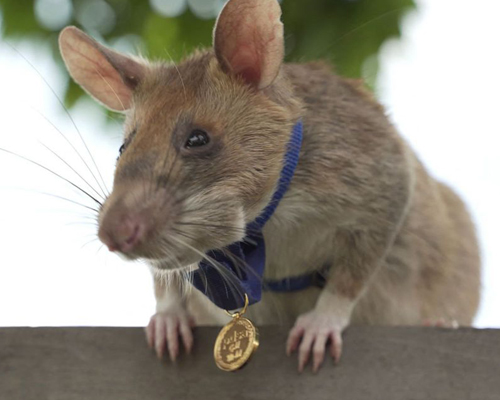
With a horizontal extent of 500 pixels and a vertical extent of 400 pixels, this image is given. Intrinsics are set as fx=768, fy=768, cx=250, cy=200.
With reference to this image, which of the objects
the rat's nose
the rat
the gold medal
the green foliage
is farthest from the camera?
the green foliage

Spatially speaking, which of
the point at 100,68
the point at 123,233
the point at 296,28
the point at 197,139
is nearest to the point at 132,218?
the point at 123,233

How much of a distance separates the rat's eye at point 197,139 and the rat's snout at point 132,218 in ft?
0.64

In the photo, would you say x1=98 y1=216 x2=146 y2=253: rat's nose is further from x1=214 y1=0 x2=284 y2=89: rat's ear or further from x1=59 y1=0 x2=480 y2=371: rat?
x1=214 y1=0 x2=284 y2=89: rat's ear

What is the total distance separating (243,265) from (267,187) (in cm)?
23

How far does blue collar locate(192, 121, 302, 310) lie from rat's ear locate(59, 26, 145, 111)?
0.53 m

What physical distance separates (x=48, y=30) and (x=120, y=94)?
4.61 ft

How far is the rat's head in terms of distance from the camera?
186 cm

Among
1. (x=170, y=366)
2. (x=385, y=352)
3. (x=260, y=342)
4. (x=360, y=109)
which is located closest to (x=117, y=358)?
(x=170, y=366)

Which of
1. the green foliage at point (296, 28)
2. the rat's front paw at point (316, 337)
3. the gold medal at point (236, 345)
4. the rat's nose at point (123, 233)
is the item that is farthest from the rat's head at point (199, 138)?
the green foliage at point (296, 28)

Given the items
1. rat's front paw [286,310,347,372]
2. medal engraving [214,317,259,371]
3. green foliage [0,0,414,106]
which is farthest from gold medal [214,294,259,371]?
green foliage [0,0,414,106]

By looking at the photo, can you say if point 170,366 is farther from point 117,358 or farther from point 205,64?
point 205,64

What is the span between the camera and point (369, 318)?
2783mm

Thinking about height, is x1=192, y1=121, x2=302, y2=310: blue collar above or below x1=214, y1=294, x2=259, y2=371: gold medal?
above

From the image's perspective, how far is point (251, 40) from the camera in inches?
82.1
